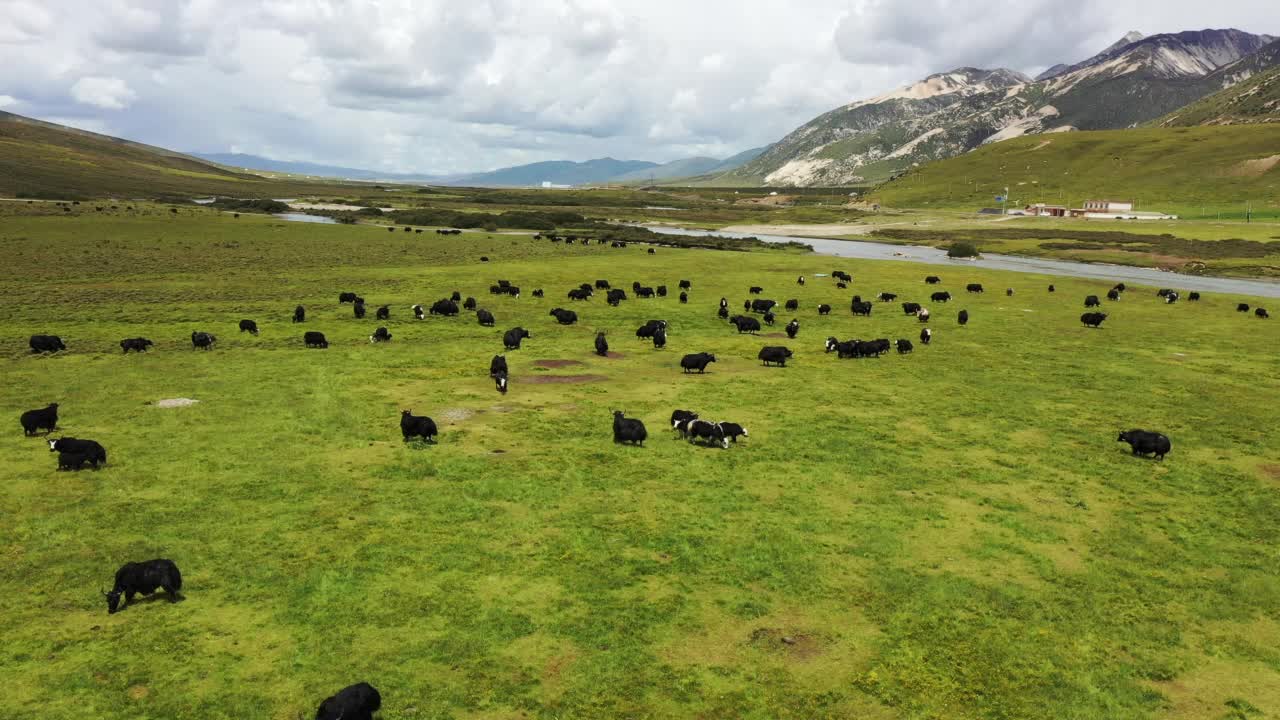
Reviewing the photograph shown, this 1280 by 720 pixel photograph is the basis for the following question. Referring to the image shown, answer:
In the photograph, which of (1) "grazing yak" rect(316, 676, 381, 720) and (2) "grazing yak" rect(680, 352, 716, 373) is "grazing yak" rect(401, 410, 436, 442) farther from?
(2) "grazing yak" rect(680, 352, 716, 373)

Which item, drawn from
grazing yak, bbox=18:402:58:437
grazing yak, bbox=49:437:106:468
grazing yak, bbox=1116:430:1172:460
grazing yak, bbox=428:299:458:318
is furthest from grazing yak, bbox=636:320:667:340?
grazing yak, bbox=18:402:58:437

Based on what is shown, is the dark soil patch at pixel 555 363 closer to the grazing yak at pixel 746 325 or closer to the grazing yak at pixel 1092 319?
the grazing yak at pixel 746 325

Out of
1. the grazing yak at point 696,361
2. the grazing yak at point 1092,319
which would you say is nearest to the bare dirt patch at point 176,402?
the grazing yak at point 696,361

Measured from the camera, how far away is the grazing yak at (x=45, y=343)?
3009 centimetres

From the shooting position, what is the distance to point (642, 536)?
1557cm

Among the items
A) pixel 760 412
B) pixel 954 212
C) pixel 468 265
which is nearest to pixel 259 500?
pixel 760 412

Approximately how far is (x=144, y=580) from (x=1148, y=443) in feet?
77.6

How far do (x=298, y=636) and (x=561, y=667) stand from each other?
13.7 ft

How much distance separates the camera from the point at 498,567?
46.3ft

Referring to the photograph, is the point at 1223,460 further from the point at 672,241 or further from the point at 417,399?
the point at 672,241

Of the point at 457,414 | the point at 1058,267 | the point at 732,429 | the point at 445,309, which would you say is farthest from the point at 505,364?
the point at 1058,267

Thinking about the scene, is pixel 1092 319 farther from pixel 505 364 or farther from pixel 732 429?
pixel 505 364

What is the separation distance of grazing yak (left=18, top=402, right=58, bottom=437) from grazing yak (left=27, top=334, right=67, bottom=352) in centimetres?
1179

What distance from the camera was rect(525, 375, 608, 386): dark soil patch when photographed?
28.4 m
